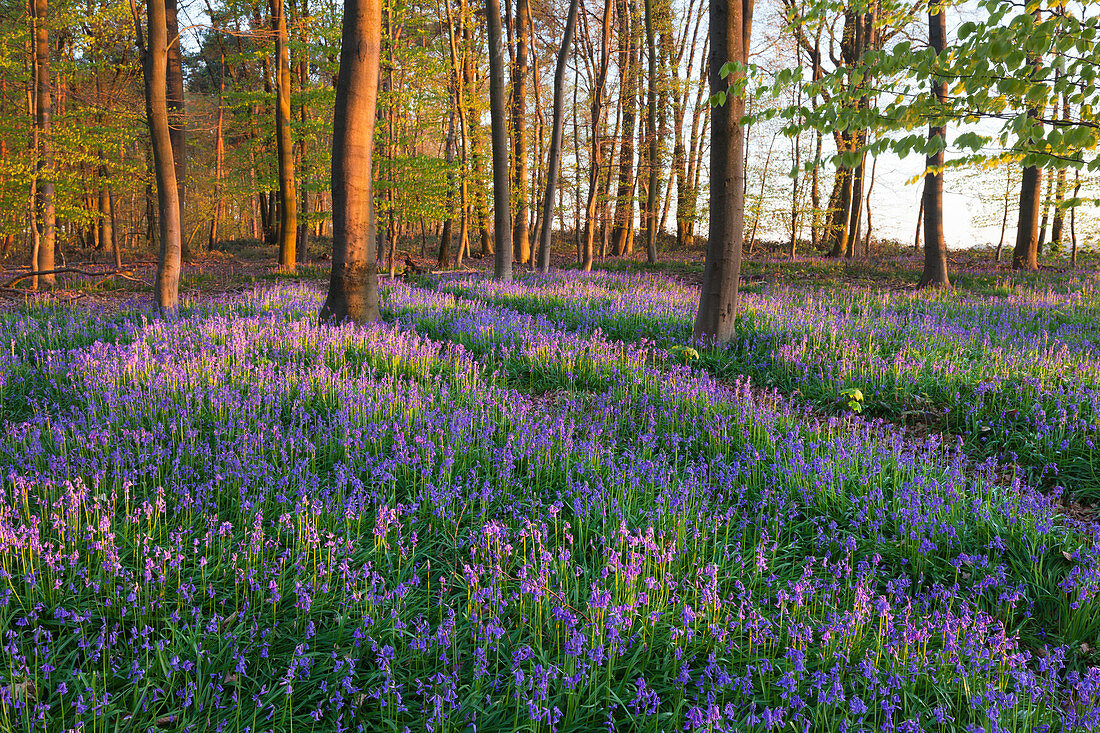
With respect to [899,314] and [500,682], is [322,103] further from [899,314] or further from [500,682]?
[500,682]

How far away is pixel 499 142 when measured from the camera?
13992 mm

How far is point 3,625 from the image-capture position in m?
2.27

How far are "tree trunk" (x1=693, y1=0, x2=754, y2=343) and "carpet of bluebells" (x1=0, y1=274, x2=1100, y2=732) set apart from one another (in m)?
1.60

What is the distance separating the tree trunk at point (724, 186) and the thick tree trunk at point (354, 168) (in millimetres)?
4555

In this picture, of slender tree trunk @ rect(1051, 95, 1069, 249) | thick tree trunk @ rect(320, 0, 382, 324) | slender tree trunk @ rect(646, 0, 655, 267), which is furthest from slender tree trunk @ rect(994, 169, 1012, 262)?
thick tree trunk @ rect(320, 0, 382, 324)

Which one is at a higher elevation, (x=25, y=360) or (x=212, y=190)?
(x=212, y=190)

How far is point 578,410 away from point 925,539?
299 centimetres

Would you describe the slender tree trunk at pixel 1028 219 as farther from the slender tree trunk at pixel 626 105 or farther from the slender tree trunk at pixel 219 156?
the slender tree trunk at pixel 219 156

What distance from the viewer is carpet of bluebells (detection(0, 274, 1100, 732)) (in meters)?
2.12

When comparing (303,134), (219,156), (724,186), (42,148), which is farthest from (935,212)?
(219,156)

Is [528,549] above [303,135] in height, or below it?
below

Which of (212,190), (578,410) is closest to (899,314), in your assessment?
(578,410)

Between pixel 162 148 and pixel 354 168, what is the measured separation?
3.87 meters

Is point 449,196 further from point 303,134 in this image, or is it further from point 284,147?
point 303,134
